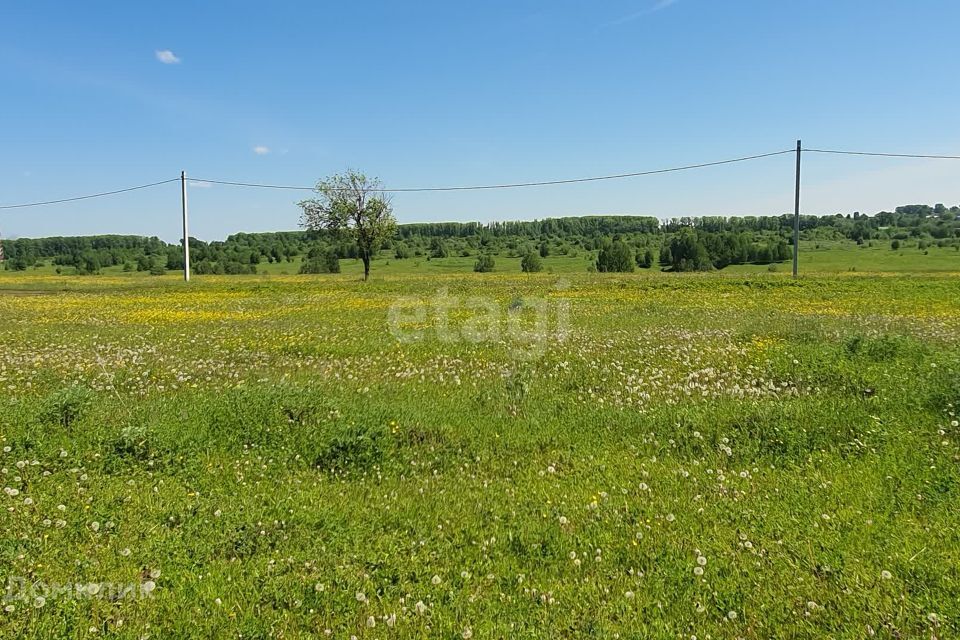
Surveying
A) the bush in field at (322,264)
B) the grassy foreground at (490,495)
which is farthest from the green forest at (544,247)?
the grassy foreground at (490,495)

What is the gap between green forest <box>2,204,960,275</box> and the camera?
106750 mm

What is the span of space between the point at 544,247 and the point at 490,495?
472 ft

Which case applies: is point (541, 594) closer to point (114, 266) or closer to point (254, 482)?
point (254, 482)

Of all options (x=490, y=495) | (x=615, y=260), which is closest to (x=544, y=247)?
(x=615, y=260)

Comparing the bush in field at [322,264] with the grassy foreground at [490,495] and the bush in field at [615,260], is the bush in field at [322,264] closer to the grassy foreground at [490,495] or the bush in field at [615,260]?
the bush in field at [615,260]

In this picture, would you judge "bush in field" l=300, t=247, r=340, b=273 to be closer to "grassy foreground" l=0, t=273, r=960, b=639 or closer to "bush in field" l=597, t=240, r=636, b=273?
"bush in field" l=597, t=240, r=636, b=273

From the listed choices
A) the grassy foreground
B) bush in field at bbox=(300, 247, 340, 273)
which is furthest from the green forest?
the grassy foreground

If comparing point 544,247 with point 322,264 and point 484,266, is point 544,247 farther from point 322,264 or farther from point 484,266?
point 322,264

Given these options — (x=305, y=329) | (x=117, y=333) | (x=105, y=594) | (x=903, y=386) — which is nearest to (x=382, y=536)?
(x=105, y=594)

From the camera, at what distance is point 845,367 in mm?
10859

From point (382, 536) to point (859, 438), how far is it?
6.28m

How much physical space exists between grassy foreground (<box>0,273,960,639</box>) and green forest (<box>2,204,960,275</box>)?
1918 inches

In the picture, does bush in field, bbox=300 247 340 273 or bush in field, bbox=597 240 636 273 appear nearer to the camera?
bush in field, bbox=300 247 340 273

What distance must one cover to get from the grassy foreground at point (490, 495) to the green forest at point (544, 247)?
48705 mm
